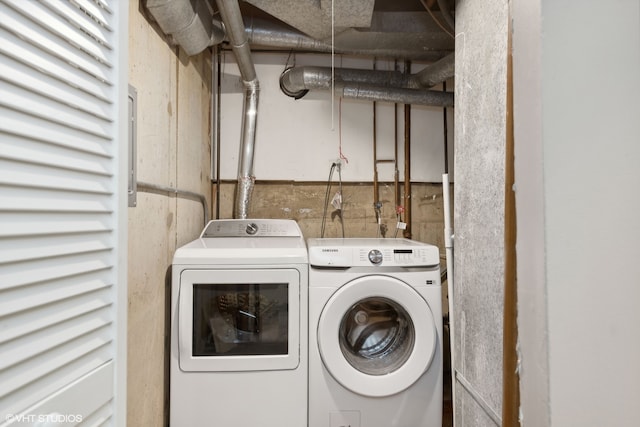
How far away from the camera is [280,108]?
2.55m

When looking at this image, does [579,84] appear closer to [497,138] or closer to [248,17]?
[497,138]

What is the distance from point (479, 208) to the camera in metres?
1.16

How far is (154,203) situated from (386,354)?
1.35m

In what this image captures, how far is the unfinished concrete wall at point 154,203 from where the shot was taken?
4.41 ft

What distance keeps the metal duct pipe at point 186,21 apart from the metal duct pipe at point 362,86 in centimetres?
60

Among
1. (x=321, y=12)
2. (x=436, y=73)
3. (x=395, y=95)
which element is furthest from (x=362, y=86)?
(x=321, y=12)

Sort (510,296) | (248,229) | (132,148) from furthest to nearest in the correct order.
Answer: (248,229), (132,148), (510,296)

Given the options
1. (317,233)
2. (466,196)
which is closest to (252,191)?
(317,233)

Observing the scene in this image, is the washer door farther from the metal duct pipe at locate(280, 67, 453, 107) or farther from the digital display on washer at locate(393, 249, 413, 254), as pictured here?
the metal duct pipe at locate(280, 67, 453, 107)

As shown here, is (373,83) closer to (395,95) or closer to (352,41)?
(395,95)

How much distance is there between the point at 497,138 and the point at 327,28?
4.50ft

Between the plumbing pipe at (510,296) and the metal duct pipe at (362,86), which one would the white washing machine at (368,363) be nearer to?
the plumbing pipe at (510,296)

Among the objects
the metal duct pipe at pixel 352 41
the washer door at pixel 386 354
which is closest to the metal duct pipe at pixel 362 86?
the metal duct pipe at pixel 352 41

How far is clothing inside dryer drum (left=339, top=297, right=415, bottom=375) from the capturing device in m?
1.70
